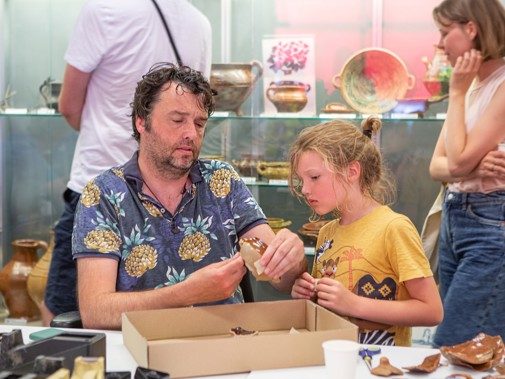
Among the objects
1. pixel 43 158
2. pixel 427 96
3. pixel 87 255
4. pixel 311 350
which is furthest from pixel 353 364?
pixel 43 158

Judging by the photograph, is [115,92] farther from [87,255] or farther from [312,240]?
[312,240]

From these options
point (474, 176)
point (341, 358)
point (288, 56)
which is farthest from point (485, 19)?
point (341, 358)

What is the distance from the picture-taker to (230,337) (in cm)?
177

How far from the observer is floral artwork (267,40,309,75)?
4.11 metres

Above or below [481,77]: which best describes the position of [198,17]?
above

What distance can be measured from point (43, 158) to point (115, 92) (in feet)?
5.15

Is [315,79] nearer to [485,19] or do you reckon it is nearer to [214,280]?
[485,19]

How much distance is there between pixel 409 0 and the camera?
4.09 m

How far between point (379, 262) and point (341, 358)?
0.88 meters

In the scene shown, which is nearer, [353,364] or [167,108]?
[353,364]

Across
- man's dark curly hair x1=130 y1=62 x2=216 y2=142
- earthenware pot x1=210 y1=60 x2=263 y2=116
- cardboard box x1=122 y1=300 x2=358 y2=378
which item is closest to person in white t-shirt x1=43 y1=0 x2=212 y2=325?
man's dark curly hair x1=130 y1=62 x2=216 y2=142

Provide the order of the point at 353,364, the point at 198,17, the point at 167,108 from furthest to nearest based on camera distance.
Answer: the point at 198,17
the point at 167,108
the point at 353,364

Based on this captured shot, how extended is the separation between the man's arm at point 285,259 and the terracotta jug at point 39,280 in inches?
83.6

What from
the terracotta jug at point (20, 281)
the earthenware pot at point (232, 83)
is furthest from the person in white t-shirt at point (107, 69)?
the terracotta jug at point (20, 281)
